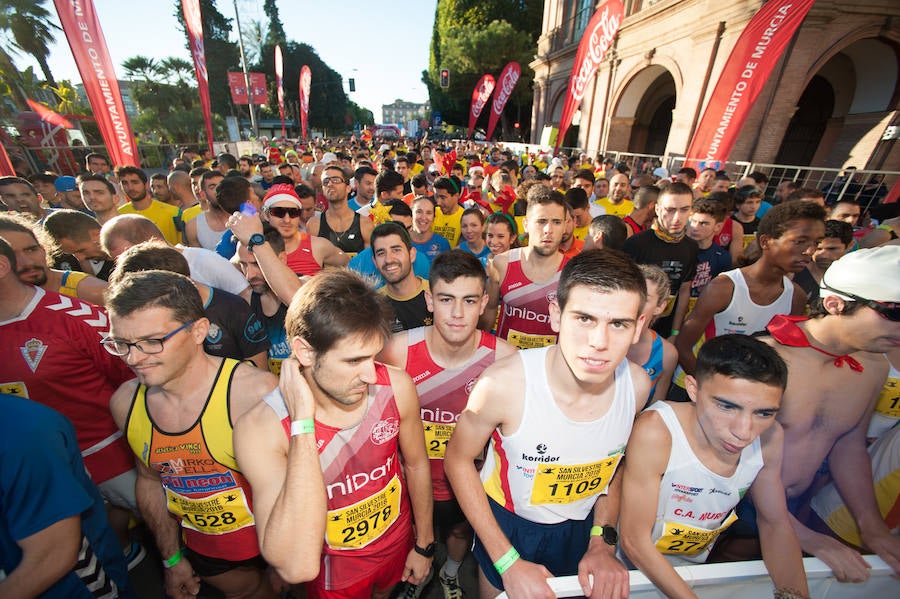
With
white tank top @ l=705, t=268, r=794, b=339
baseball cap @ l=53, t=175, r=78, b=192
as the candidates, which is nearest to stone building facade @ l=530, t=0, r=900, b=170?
white tank top @ l=705, t=268, r=794, b=339

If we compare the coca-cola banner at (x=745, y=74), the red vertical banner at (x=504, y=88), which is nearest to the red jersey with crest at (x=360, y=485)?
the coca-cola banner at (x=745, y=74)

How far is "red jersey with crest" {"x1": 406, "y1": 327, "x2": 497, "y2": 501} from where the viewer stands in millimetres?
2529

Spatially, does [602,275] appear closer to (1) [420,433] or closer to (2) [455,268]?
(2) [455,268]

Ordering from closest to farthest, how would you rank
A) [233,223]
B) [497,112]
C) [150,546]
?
[233,223] → [150,546] → [497,112]

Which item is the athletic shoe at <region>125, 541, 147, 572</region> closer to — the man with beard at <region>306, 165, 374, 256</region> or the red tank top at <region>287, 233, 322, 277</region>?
the red tank top at <region>287, 233, 322, 277</region>

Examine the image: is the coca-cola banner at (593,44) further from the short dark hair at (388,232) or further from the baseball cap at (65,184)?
the baseball cap at (65,184)

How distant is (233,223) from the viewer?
2789mm

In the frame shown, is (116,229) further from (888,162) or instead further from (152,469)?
(888,162)

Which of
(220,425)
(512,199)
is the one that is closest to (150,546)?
(220,425)

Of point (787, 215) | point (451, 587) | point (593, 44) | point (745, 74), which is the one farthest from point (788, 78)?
point (451, 587)

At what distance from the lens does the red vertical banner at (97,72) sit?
6.02 m

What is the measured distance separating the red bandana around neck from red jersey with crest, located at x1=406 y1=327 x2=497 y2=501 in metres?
1.70

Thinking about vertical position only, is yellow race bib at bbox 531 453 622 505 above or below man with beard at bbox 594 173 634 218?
below

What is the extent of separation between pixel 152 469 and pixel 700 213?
5.44 m
